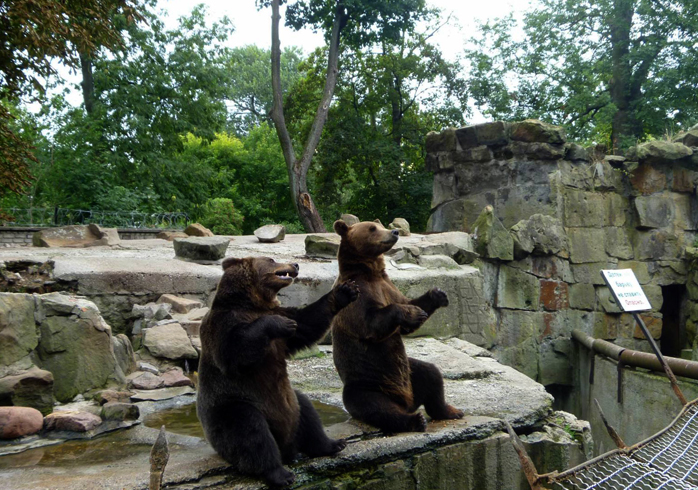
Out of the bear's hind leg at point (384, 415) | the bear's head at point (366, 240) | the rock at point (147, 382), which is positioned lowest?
the rock at point (147, 382)

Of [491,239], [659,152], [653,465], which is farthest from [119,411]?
[659,152]

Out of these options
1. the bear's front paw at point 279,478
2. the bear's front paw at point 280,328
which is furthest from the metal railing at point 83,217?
the bear's front paw at point 279,478


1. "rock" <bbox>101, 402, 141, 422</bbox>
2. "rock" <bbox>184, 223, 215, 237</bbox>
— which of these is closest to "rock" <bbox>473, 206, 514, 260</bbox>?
"rock" <bbox>184, 223, 215, 237</bbox>

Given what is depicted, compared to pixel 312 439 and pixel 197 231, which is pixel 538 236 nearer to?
pixel 197 231

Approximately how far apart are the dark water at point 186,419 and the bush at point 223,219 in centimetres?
1081

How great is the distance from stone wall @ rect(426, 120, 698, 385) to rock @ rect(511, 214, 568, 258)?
21 mm

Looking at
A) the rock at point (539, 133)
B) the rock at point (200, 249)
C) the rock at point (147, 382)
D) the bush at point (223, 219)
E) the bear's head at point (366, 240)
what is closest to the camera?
the bear's head at point (366, 240)

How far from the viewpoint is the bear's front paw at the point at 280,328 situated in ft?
9.18

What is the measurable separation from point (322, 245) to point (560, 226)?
560cm

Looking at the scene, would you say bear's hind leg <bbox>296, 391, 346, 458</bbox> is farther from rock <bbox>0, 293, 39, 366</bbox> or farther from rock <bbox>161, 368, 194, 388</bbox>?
rock <bbox>0, 293, 39, 366</bbox>

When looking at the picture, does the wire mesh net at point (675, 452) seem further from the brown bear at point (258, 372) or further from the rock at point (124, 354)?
the rock at point (124, 354)

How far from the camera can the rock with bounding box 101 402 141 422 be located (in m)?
3.92

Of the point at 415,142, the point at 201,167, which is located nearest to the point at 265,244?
the point at 415,142

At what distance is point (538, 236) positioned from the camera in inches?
414
